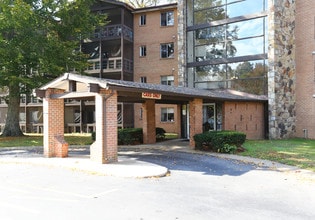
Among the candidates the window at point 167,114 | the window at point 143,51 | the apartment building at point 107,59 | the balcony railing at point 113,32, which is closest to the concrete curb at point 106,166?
the apartment building at point 107,59

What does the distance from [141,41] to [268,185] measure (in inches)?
866

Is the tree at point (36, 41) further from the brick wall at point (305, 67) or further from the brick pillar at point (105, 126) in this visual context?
the brick wall at point (305, 67)

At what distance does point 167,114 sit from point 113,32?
28.5 ft

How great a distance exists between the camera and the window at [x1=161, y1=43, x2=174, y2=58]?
2673cm

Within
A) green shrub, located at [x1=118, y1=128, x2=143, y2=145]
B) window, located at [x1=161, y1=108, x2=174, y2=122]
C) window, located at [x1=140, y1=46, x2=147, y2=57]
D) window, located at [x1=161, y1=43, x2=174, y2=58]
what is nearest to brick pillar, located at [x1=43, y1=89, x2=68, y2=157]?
green shrub, located at [x1=118, y1=128, x2=143, y2=145]

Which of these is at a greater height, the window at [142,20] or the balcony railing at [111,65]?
the window at [142,20]

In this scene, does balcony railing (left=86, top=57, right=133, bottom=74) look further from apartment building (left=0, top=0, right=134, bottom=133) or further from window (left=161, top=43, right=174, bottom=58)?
window (left=161, top=43, right=174, bottom=58)

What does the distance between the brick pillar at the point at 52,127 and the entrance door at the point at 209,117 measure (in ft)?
34.5

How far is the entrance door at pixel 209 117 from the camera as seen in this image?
19.9 metres

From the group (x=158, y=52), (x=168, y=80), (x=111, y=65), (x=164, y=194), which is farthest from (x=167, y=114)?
(x=164, y=194)

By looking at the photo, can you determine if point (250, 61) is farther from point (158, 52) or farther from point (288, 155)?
point (158, 52)

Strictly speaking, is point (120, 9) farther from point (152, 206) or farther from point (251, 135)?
point (152, 206)

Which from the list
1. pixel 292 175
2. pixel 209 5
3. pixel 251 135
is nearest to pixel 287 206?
pixel 292 175

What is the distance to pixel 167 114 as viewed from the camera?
88.2 feet
